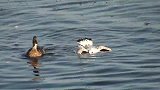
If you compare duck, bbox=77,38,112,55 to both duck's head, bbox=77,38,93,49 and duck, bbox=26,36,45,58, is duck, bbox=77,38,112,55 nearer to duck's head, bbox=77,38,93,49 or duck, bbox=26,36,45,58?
duck's head, bbox=77,38,93,49

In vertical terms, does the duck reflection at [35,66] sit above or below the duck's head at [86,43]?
below

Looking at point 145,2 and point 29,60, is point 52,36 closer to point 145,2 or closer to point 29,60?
point 29,60

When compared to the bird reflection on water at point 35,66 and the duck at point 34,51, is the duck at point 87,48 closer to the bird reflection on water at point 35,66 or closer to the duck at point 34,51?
the duck at point 34,51

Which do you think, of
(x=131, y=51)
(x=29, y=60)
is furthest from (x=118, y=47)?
(x=29, y=60)

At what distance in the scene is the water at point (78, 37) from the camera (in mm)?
17797

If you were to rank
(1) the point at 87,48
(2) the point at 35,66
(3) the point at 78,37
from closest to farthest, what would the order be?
1. (2) the point at 35,66
2. (1) the point at 87,48
3. (3) the point at 78,37

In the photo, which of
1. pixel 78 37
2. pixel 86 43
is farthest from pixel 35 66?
pixel 78 37

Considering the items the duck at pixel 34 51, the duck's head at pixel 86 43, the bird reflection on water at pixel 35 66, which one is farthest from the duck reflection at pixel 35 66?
the duck's head at pixel 86 43

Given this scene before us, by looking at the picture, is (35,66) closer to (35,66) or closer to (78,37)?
(35,66)

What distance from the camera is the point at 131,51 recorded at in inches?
846

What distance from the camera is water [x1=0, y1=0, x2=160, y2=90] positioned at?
17797 millimetres

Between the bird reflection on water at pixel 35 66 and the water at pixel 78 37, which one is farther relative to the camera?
the bird reflection on water at pixel 35 66

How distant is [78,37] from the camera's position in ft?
80.6

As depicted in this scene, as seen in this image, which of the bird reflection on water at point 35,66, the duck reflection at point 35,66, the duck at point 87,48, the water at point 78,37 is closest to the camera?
the water at point 78,37
